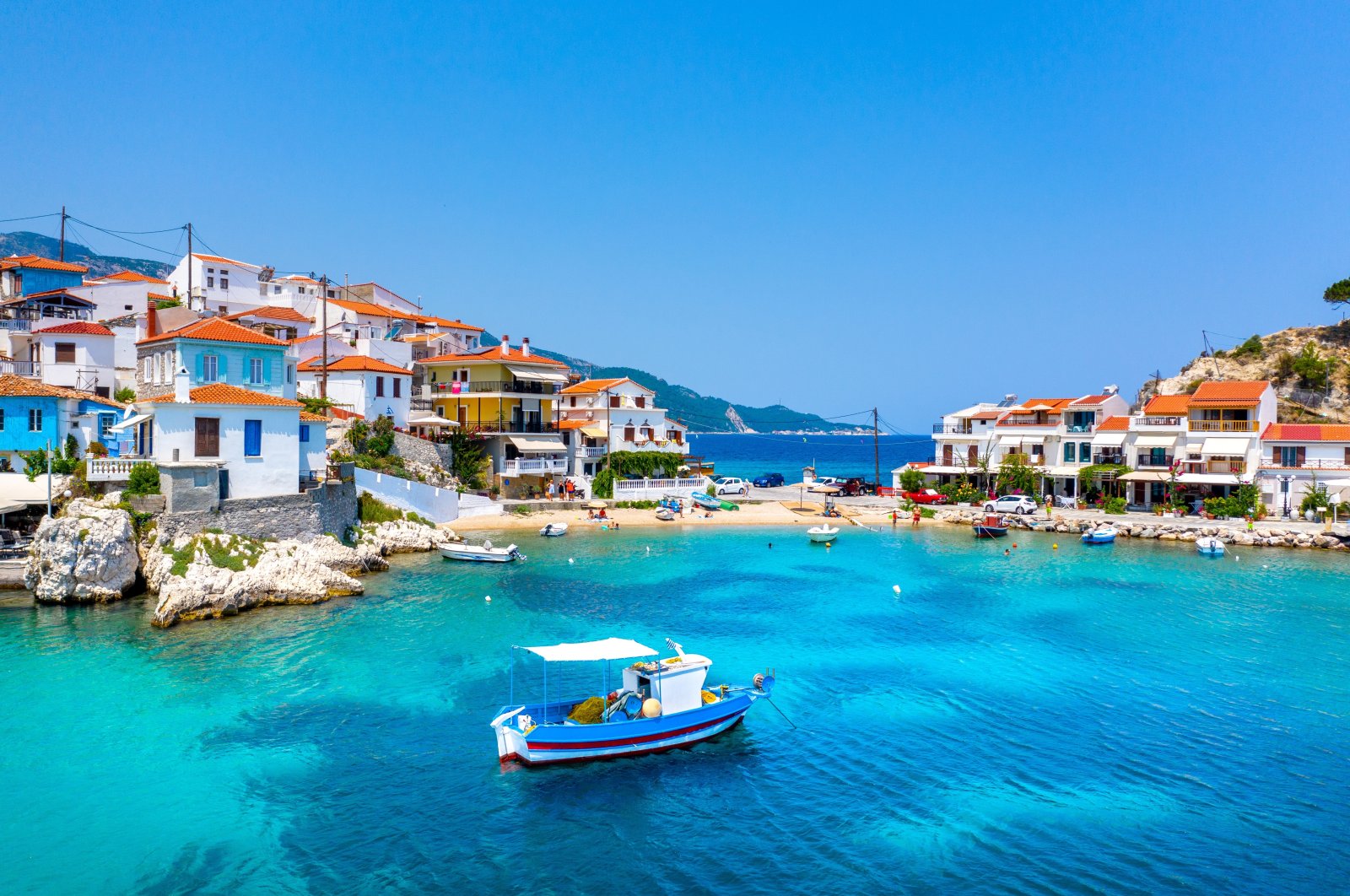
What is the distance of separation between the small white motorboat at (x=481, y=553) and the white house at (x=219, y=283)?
35392 mm

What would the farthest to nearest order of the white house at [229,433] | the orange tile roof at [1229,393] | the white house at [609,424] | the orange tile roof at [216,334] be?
the white house at [609,424] < the orange tile roof at [1229,393] < the orange tile roof at [216,334] < the white house at [229,433]

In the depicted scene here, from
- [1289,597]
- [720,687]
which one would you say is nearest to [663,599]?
[720,687]

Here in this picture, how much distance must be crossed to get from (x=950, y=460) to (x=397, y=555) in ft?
148

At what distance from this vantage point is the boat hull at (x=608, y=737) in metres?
19.4

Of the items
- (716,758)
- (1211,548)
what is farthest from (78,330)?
(1211,548)

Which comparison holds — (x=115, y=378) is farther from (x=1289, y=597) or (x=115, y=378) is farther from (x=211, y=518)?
(x=1289, y=597)

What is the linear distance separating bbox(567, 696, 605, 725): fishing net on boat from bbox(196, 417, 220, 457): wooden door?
21872 millimetres

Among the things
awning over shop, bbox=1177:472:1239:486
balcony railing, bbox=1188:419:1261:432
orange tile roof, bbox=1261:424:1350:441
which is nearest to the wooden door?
awning over shop, bbox=1177:472:1239:486

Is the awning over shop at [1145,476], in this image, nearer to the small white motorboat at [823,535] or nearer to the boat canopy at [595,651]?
the small white motorboat at [823,535]

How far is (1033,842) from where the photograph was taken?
16250mm

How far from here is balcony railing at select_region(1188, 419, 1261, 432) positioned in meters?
57.4

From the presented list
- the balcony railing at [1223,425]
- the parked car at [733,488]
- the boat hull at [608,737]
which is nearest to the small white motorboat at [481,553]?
the boat hull at [608,737]

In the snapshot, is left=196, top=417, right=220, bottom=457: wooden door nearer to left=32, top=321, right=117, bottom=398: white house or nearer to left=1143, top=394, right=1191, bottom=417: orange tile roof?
left=32, top=321, right=117, bottom=398: white house

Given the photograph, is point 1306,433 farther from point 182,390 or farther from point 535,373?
point 182,390
